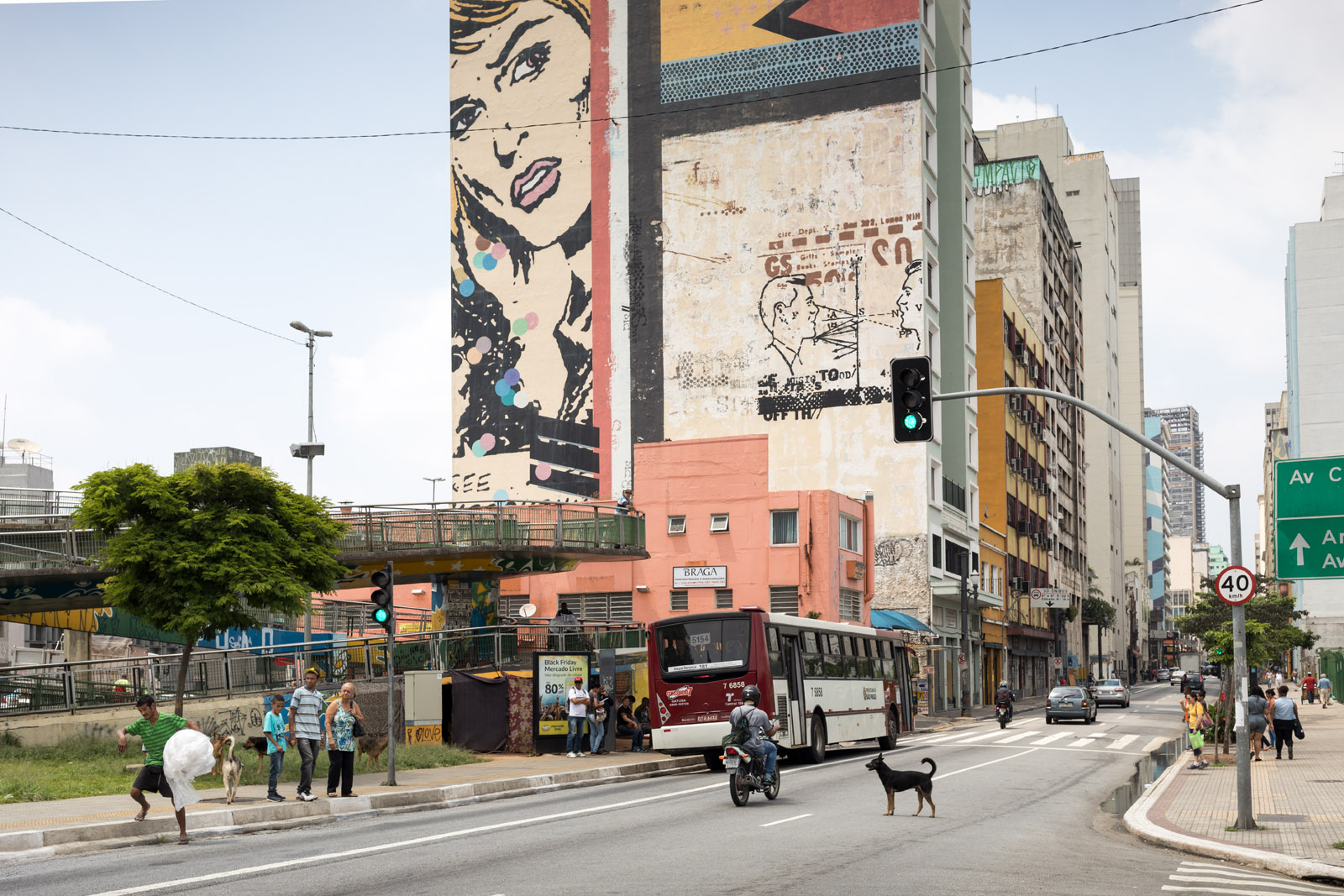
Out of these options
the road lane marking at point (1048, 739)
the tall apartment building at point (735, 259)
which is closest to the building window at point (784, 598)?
the tall apartment building at point (735, 259)

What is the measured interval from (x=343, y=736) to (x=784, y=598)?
3438 cm

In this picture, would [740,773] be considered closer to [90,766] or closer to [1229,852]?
[1229,852]

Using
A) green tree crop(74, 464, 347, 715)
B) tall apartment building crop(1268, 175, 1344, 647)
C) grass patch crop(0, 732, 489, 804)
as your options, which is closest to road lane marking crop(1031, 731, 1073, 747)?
grass patch crop(0, 732, 489, 804)

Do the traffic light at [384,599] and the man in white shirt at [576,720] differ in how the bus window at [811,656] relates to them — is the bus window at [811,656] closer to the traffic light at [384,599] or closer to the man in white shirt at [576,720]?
the man in white shirt at [576,720]

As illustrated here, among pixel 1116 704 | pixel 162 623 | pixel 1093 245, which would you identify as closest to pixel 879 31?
pixel 1116 704

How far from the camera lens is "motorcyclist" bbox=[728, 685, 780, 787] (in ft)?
63.9

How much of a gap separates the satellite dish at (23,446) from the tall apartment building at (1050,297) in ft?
207

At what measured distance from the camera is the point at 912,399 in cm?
1736

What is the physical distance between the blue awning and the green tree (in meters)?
34.8

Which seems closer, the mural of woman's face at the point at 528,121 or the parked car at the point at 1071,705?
the parked car at the point at 1071,705

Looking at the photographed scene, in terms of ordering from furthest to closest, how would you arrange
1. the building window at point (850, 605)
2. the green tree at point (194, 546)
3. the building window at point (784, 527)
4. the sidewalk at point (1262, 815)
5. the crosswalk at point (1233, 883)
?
the building window at point (850, 605)
the building window at point (784, 527)
the green tree at point (194, 546)
the sidewalk at point (1262, 815)
the crosswalk at point (1233, 883)

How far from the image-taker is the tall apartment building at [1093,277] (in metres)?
143

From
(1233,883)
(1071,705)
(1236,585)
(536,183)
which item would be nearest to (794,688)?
(1236,585)

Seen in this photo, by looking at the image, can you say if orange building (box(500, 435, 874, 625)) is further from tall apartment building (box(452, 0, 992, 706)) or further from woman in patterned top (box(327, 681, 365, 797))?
woman in patterned top (box(327, 681, 365, 797))
